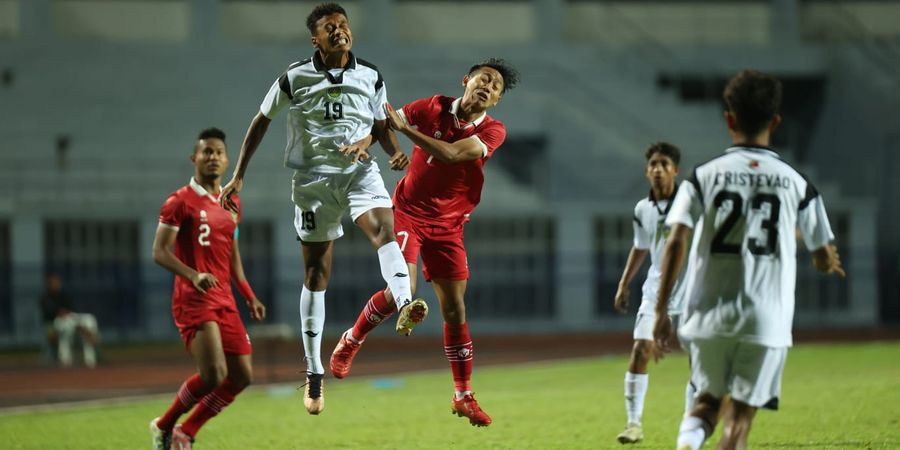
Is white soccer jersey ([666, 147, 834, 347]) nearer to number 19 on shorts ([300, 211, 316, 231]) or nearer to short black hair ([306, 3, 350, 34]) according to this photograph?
short black hair ([306, 3, 350, 34])

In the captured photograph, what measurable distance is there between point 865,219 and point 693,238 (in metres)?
25.6

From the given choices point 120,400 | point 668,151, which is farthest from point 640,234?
point 120,400

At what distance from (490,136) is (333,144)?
1.38 metres

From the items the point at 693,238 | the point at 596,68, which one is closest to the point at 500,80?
the point at 693,238

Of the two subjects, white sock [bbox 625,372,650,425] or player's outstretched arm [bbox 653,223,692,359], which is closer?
player's outstretched arm [bbox 653,223,692,359]

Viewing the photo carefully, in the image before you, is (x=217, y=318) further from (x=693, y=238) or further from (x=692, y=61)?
(x=692, y=61)

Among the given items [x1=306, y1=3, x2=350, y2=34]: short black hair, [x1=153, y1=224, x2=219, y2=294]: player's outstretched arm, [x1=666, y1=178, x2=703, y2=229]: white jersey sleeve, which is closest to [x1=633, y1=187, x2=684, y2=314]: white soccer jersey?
[x1=306, y1=3, x2=350, y2=34]: short black hair

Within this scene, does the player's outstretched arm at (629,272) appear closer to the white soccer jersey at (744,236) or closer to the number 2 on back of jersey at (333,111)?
the number 2 on back of jersey at (333,111)

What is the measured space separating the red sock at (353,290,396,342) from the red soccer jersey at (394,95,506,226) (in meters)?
0.73

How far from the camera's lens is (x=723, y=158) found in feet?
22.5

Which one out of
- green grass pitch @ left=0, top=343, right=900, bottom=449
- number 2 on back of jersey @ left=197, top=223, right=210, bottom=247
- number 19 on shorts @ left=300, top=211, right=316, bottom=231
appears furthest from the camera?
green grass pitch @ left=0, top=343, right=900, bottom=449

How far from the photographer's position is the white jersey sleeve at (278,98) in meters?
9.43

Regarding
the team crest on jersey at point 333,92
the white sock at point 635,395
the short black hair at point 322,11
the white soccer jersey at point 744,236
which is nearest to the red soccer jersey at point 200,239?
the team crest on jersey at point 333,92

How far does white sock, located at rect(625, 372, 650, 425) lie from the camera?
35.8 ft
